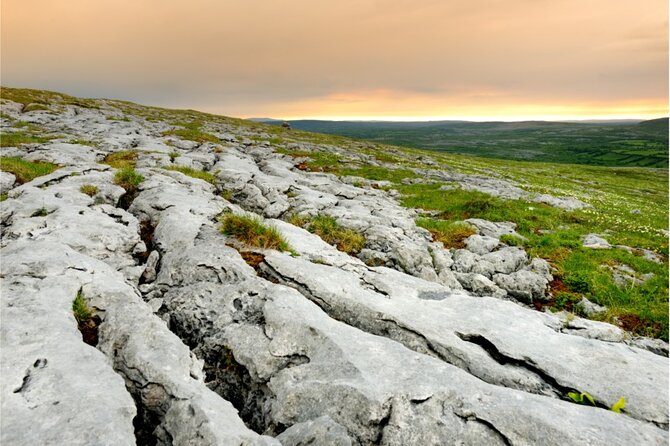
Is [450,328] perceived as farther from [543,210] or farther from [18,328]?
[543,210]

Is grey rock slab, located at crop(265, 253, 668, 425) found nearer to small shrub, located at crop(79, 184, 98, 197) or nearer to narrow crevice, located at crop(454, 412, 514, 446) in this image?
narrow crevice, located at crop(454, 412, 514, 446)

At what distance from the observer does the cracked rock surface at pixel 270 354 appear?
5773mm

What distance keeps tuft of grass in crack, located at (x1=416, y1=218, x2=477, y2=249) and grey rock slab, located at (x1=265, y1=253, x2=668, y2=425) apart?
9744 mm

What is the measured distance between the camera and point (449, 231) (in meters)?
22.9

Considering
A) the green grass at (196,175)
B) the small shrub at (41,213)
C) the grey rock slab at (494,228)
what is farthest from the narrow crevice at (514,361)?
the green grass at (196,175)

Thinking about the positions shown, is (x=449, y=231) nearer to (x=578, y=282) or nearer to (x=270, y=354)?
(x=578, y=282)

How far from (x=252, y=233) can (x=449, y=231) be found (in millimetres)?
14349

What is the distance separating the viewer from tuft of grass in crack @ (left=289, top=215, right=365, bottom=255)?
56.4 feet

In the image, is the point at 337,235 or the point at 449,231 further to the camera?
the point at 449,231

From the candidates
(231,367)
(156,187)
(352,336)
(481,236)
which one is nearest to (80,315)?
(231,367)

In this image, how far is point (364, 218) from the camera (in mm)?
21422

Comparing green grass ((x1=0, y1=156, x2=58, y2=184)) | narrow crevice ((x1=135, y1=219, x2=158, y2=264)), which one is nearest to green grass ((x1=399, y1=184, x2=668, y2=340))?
narrow crevice ((x1=135, y1=219, x2=158, y2=264))

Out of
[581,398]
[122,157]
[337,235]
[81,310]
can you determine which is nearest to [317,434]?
[581,398]

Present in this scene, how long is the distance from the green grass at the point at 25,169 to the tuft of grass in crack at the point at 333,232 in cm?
1676
